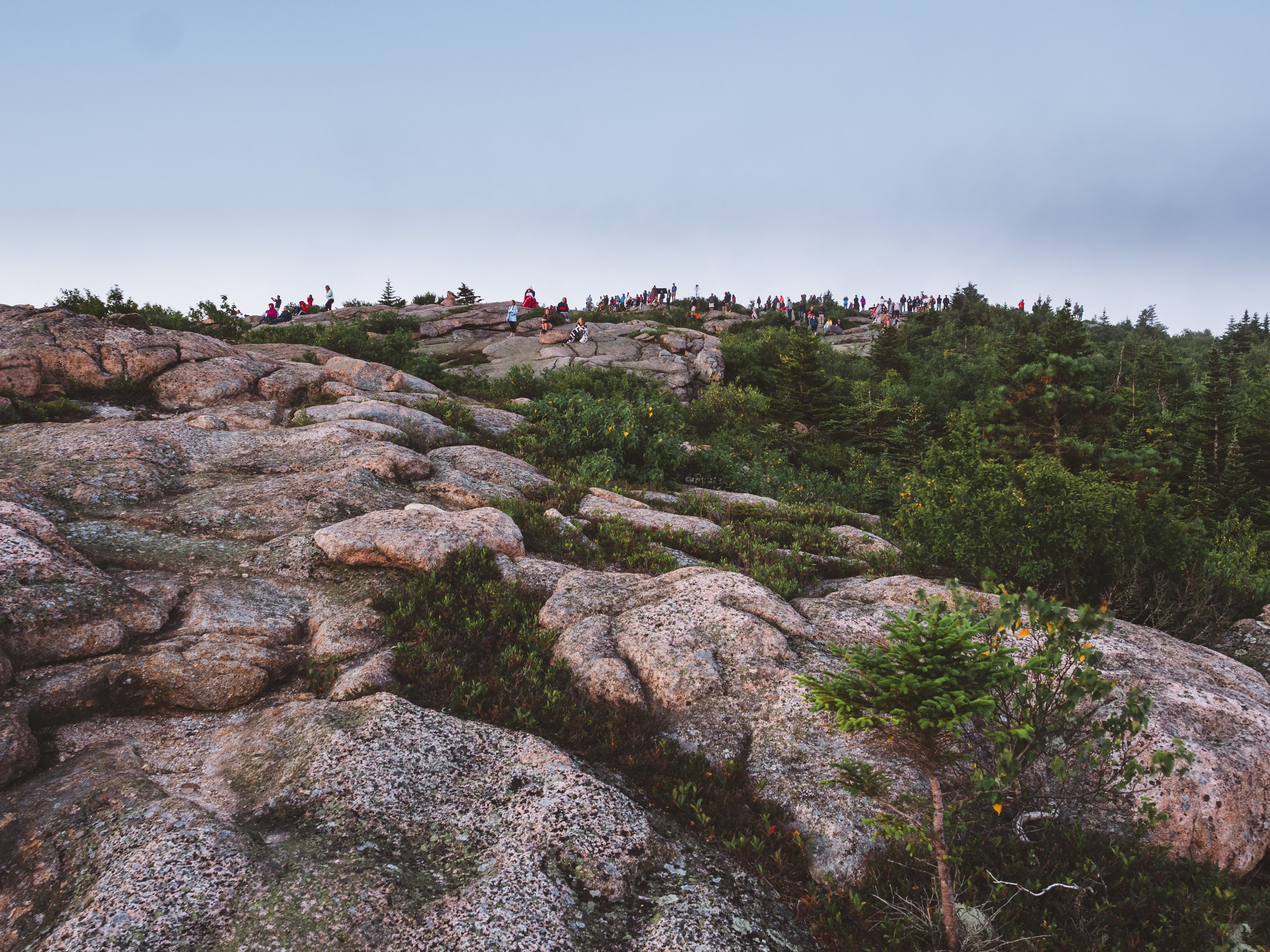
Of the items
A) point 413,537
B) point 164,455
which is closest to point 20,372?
point 164,455

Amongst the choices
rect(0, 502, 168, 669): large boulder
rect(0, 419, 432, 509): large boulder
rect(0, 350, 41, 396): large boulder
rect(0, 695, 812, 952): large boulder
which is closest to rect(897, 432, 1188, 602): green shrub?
rect(0, 695, 812, 952): large boulder

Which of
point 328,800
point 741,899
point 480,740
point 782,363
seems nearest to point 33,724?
point 328,800

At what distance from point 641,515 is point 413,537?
474 centimetres

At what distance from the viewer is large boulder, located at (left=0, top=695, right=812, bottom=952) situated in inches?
161

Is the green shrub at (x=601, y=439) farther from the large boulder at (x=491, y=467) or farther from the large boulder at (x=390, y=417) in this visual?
the large boulder at (x=390, y=417)

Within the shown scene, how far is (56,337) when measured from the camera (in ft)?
53.9

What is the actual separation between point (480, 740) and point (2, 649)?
4460 mm

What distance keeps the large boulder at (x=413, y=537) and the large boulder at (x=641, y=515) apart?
8.70ft

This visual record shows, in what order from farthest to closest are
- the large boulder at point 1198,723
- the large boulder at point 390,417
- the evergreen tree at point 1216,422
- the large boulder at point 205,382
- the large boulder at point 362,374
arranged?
1. the evergreen tree at point 1216,422
2. the large boulder at point 362,374
3. the large boulder at point 205,382
4. the large boulder at point 390,417
5. the large boulder at point 1198,723

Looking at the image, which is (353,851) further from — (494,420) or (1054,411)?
(1054,411)

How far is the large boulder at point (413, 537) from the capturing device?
358 inches

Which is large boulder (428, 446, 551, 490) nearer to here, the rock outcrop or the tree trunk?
the rock outcrop

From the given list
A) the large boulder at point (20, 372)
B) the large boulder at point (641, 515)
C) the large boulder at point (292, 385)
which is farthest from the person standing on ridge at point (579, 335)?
the large boulder at point (641, 515)

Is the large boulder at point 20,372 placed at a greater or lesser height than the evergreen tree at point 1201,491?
greater
